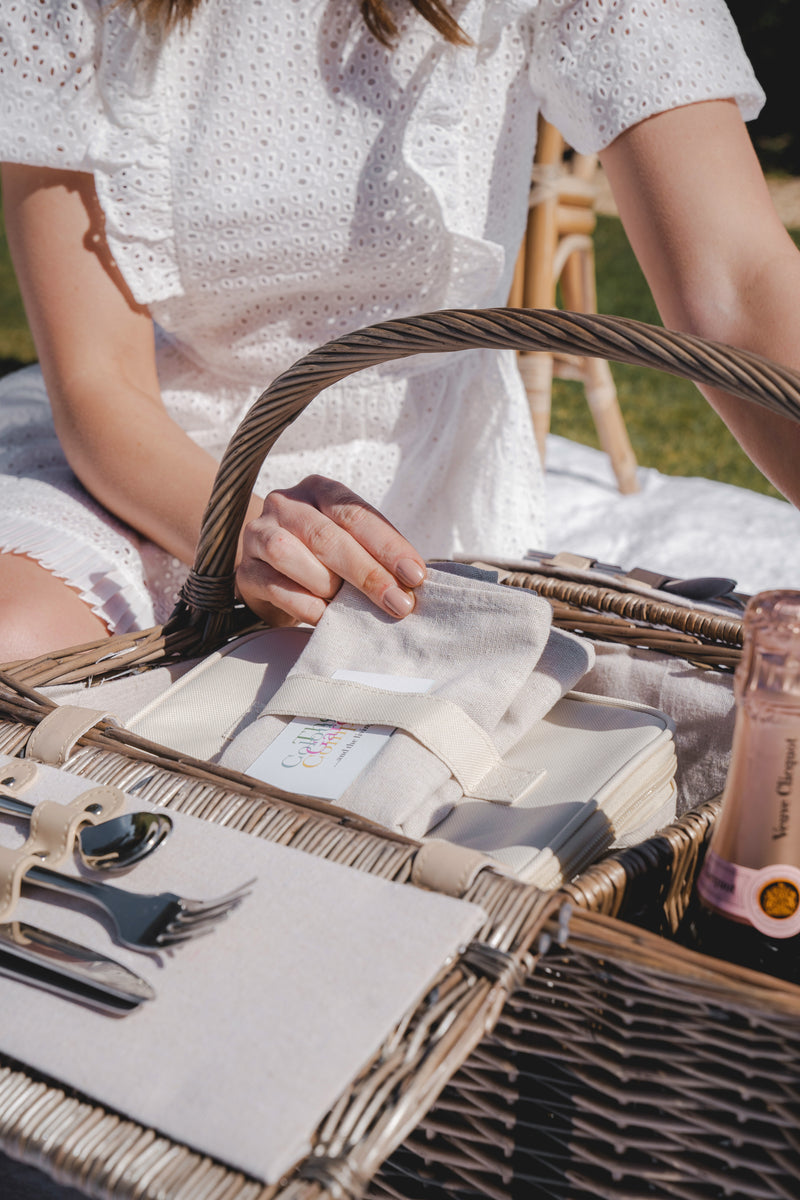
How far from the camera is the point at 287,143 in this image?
2.96 feet

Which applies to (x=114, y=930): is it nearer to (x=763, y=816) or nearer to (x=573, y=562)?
(x=763, y=816)

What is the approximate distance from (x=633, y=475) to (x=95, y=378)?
1.43m

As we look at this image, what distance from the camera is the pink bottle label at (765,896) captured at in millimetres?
391

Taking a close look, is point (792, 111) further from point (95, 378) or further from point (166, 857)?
point (166, 857)

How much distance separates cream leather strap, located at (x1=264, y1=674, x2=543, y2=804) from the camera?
1.73 feet

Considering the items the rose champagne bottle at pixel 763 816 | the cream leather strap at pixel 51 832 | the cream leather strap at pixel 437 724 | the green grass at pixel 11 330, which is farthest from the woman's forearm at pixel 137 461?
the green grass at pixel 11 330

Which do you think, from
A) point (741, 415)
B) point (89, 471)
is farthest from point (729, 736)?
point (89, 471)

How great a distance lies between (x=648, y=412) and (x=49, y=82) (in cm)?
247

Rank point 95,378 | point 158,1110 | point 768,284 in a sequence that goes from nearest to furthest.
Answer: point 158,1110, point 768,284, point 95,378

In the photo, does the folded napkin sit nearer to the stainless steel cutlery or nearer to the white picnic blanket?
the stainless steel cutlery

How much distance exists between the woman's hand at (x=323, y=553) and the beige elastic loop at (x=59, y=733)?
16 centimetres

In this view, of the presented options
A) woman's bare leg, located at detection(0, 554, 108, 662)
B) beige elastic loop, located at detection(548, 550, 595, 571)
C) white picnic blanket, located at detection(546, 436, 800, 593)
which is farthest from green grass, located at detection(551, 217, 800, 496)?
woman's bare leg, located at detection(0, 554, 108, 662)

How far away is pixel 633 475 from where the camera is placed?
2.06 m

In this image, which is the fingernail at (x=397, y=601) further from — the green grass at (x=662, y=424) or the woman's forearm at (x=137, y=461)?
the green grass at (x=662, y=424)
